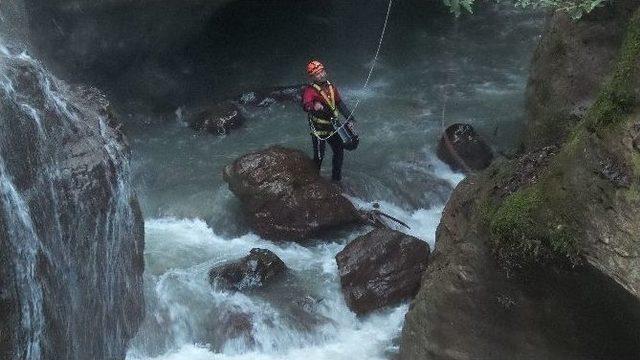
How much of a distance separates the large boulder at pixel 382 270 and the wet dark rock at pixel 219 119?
482cm

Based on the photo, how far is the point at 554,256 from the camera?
166 inches

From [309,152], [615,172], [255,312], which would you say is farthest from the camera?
[309,152]

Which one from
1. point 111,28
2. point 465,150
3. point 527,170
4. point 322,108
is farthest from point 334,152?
point 111,28

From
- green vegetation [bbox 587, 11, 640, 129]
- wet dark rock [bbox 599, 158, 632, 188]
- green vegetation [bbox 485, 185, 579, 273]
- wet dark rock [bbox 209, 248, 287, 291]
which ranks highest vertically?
green vegetation [bbox 587, 11, 640, 129]

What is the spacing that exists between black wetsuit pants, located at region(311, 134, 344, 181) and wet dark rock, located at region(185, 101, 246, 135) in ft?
9.78

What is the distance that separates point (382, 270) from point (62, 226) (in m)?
3.76

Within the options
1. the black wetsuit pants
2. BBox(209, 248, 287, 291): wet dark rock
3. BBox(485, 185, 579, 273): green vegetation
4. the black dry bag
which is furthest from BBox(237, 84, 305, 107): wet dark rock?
BBox(485, 185, 579, 273): green vegetation

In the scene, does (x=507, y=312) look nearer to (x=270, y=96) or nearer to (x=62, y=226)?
(x=62, y=226)

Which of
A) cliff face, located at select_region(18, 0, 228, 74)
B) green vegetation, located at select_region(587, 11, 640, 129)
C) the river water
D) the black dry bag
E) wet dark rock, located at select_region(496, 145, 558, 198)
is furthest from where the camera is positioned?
cliff face, located at select_region(18, 0, 228, 74)

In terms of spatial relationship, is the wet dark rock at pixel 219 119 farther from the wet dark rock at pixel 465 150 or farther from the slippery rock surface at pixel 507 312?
the slippery rock surface at pixel 507 312

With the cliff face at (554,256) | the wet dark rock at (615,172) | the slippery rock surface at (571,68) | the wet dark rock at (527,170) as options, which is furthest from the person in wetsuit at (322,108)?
the wet dark rock at (615,172)

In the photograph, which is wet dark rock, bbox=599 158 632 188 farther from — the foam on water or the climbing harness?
the climbing harness

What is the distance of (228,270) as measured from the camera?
7.86 metres

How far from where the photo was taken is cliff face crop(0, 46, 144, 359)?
4.84m
